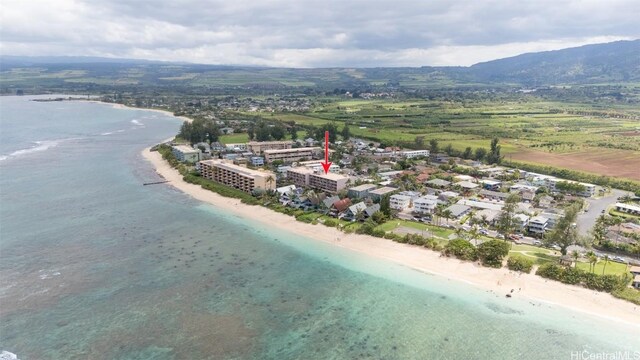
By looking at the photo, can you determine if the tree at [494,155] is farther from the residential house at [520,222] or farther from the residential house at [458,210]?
the residential house at [520,222]

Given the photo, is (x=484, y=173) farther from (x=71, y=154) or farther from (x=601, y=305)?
(x=71, y=154)

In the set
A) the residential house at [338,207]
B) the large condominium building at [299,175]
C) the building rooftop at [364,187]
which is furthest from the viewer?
the large condominium building at [299,175]

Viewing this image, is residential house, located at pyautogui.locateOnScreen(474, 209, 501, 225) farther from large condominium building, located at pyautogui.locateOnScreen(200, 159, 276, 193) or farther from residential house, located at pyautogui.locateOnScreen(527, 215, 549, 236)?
large condominium building, located at pyautogui.locateOnScreen(200, 159, 276, 193)

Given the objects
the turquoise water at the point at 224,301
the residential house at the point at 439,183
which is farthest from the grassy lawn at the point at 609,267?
the residential house at the point at 439,183

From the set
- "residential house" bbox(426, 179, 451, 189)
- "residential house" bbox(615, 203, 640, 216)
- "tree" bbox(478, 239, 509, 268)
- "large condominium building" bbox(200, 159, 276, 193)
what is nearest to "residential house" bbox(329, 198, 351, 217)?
"large condominium building" bbox(200, 159, 276, 193)

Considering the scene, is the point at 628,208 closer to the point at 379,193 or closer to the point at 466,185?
the point at 466,185

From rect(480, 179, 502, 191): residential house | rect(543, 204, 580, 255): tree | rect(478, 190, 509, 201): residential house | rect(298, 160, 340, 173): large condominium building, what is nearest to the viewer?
rect(543, 204, 580, 255): tree
